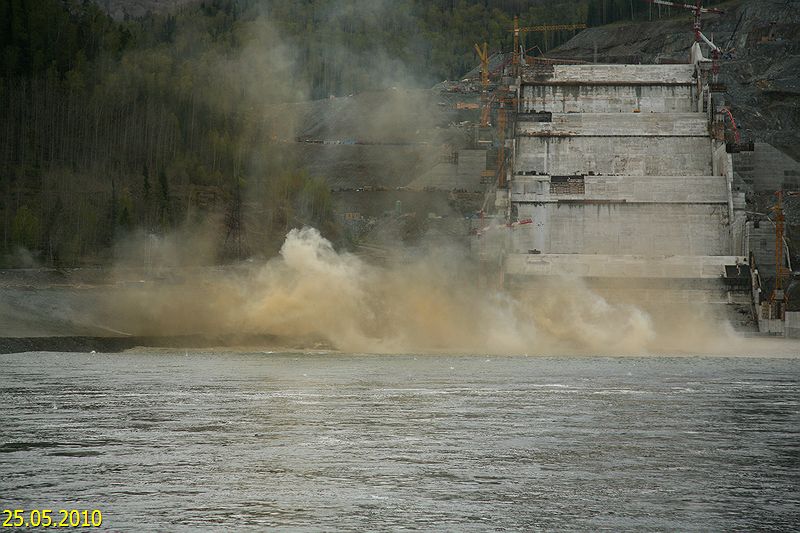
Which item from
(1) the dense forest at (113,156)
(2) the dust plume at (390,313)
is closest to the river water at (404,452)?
(2) the dust plume at (390,313)

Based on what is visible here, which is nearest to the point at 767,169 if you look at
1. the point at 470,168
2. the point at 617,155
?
the point at 617,155

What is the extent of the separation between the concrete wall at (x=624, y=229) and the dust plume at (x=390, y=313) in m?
10.0

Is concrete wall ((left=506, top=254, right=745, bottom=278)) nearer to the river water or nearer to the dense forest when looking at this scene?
the dense forest

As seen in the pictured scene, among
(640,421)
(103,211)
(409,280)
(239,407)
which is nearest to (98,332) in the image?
(409,280)

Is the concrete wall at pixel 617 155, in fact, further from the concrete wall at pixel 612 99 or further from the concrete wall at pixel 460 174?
the concrete wall at pixel 460 174

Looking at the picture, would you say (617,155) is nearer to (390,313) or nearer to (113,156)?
(390,313)

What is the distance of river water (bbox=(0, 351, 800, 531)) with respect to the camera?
79.8 ft

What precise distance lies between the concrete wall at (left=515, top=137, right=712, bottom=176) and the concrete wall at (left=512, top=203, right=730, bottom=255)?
6.35 meters

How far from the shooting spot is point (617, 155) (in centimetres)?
12281

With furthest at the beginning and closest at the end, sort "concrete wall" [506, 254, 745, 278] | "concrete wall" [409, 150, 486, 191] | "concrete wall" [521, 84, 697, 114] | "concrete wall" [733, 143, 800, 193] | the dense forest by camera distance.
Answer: "concrete wall" [409, 150, 486, 191], "concrete wall" [733, 143, 800, 193], "concrete wall" [521, 84, 697, 114], the dense forest, "concrete wall" [506, 254, 745, 278]

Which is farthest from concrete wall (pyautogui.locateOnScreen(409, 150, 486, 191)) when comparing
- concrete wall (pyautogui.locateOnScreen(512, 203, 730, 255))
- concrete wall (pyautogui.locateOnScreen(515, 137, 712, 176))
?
concrete wall (pyautogui.locateOnScreen(512, 203, 730, 255))

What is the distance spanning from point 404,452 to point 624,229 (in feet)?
281

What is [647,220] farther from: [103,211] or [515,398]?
[515,398]

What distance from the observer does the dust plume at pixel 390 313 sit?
3703 inches
